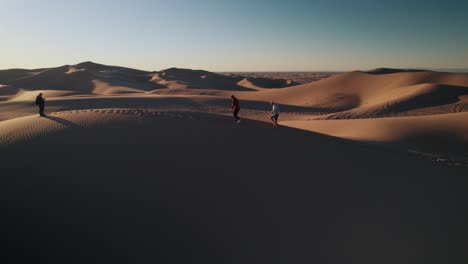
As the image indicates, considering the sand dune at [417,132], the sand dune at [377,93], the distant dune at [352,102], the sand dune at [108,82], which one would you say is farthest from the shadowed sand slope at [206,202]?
the sand dune at [108,82]

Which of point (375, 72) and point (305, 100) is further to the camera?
point (375, 72)

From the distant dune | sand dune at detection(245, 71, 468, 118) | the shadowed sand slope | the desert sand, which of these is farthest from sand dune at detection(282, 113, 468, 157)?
sand dune at detection(245, 71, 468, 118)

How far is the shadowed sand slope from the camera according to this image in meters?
4.55

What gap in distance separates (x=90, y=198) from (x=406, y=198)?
232 inches

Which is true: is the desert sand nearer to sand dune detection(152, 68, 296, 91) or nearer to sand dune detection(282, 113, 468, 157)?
sand dune detection(282, 113, 468, 157)

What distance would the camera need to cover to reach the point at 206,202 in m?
5.38

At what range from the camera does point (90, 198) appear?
5.17 metres

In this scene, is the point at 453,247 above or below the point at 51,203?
below

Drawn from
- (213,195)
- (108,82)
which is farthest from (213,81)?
(213,195)

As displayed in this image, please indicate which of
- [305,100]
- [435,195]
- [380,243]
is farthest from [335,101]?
[380,243]

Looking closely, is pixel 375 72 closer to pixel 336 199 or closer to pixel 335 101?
pixel 335 101

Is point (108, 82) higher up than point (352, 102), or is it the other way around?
point (108, 82)

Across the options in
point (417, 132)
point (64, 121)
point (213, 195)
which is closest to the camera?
point (213, 195)

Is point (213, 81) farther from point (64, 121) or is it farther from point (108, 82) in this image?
point (64, 121)
